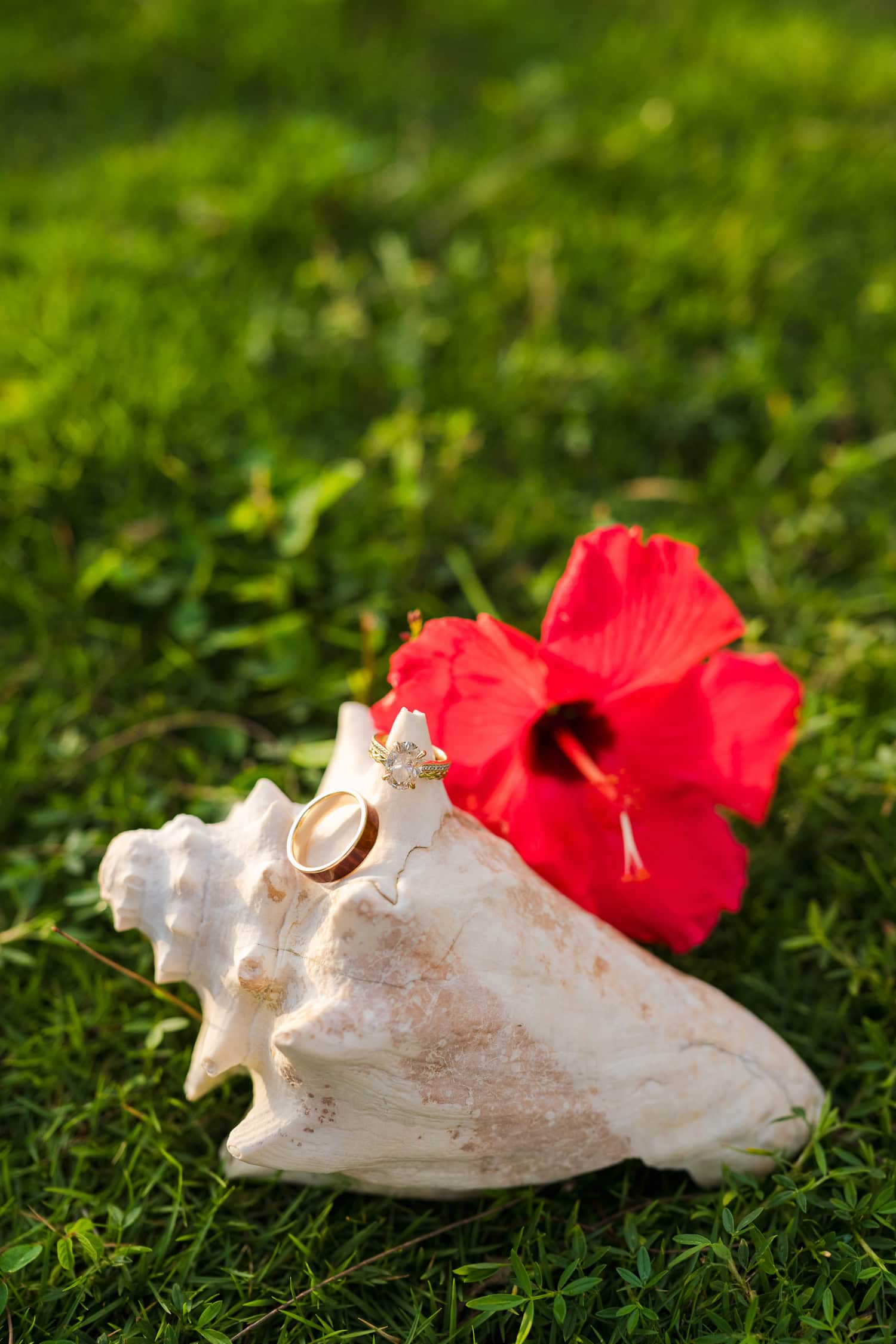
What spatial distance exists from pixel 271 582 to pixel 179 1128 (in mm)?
1275

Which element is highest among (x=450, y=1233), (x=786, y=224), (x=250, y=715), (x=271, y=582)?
(x=786, y=224)

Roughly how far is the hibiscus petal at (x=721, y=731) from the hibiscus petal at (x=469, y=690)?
191mm

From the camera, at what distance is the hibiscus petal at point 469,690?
64.1 inches

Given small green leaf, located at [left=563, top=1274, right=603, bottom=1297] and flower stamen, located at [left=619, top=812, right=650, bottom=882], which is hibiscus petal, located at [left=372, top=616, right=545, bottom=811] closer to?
flower stamen, located at [left=619, top=812, right=650, bottom=882]

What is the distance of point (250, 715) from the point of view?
8.28 feet

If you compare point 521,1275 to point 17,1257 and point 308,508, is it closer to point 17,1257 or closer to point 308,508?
point 17,1257

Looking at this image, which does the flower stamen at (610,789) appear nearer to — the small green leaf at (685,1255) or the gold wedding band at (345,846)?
the gold wedding band at (345,846)

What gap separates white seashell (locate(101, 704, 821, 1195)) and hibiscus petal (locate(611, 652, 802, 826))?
0.99 feet

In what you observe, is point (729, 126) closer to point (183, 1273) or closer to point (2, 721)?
point (2, 721)

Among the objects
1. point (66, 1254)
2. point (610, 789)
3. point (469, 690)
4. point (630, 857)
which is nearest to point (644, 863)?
point (630, 857)

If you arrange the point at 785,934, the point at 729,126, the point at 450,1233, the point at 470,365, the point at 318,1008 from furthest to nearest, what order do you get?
the point at 729,126, the point at 470,365, the point at 785,934, the point at 450,1233, the point at 318,1008

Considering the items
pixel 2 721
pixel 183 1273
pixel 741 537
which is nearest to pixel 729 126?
pixel 741 537

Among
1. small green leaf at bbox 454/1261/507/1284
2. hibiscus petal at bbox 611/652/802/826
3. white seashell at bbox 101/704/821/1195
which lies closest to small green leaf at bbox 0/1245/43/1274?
white seashell at bbox 101/704/821/1195

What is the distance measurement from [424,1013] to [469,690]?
1.67 ft
